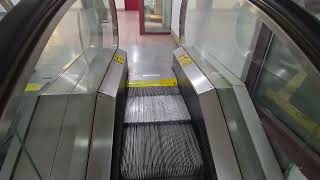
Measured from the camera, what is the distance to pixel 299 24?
832 millimetres

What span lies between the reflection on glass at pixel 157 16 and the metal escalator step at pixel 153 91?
129 inches

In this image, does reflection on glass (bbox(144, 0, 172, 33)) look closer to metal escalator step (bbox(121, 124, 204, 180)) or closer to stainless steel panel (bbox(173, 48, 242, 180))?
stainless steel panel (bbox(173, 48, 242, 180))

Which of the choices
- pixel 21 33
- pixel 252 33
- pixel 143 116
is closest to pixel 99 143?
pixel 143 116

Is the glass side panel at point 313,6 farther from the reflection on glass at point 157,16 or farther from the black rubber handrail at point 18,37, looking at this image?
the reflection on glass at point 157,16

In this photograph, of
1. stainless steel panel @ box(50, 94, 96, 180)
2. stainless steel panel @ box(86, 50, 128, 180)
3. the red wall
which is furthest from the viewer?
the red wall

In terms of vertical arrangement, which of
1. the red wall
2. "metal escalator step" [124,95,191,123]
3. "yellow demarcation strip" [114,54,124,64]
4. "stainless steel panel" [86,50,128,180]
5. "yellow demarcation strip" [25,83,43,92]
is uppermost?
"yellow demarcation strip" [25,83,43,92]

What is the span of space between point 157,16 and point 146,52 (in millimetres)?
1647

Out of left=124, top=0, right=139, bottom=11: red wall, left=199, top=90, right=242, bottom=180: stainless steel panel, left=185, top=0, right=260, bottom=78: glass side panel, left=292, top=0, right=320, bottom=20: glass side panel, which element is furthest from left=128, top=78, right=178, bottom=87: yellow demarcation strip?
left=124, top=0, right=139, bottom=11: red wall

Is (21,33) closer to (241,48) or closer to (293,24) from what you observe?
(293,24)

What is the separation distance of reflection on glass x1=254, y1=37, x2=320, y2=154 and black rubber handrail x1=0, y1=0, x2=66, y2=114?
1.37 m

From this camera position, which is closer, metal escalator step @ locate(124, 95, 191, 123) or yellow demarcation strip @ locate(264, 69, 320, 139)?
yellow demarcation strip @ locate(264, 69, 320, 139)

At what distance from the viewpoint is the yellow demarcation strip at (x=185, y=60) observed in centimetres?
282

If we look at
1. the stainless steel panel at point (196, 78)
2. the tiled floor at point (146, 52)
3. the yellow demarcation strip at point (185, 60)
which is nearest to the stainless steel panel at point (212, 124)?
the stainless steel panel at point (196, 78)

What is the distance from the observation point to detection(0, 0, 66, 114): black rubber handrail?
592 millimetres
